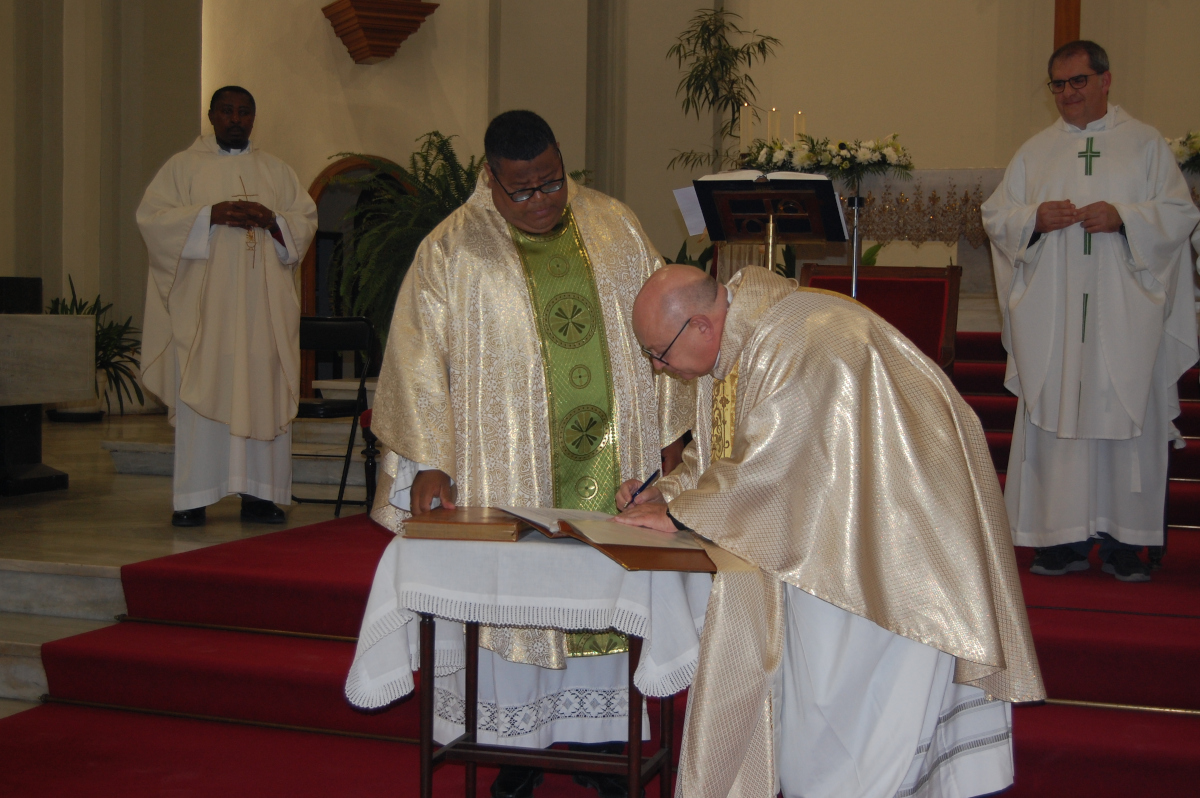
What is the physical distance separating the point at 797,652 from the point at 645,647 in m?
0.34

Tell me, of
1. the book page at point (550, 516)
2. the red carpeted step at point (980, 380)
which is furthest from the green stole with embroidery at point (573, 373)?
the red carpeted step at point (980, 380)

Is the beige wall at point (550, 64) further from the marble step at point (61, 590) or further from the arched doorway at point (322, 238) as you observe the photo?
the marble step at point (61, 590)

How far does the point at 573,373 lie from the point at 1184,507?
156 inches

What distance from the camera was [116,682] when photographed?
426cm

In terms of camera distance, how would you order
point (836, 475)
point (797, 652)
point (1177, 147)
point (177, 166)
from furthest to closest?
point (1177, 147)
point (177, 166)
point (797, 652)
point (836, 475)

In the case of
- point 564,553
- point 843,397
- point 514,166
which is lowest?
point 564,553

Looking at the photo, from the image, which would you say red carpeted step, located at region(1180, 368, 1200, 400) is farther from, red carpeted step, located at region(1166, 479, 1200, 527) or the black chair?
the black chair

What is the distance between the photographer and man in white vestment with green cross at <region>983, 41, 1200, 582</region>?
465 centimetres

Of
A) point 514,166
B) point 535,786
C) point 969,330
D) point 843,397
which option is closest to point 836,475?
point 843,397

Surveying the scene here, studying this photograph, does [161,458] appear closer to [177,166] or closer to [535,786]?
[177,166]

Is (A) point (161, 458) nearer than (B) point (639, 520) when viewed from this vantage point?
No

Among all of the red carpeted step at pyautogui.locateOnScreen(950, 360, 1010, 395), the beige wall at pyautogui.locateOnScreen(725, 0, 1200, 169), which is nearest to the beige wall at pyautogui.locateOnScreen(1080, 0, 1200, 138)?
the beige wall at pyautogui.locateOnScreen(725, 0, 1200, 169)

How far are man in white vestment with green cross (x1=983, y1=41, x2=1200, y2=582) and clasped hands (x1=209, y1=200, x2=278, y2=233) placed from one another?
11.9 feet

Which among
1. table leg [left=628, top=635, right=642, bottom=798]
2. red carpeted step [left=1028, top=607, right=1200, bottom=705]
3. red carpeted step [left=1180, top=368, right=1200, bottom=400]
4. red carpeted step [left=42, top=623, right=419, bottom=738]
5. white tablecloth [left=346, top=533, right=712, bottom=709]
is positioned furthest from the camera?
red carpeted step [left=1180, top=368, right=1200, bottom=400]
